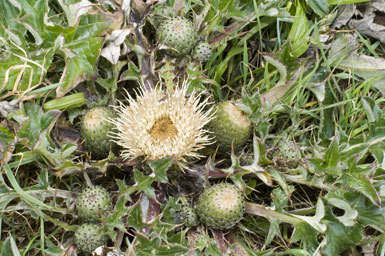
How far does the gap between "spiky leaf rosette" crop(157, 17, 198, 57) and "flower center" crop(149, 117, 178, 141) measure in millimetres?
652

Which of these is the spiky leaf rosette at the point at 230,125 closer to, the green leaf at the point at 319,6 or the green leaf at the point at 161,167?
the green leaf at the point at 161,167

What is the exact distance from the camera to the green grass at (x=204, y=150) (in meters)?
3.73

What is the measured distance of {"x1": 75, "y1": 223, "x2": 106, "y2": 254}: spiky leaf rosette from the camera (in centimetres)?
364

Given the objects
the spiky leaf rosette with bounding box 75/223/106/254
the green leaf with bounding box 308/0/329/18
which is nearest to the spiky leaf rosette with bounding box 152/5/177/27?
the green leaf with bounding box 308/0/329/18

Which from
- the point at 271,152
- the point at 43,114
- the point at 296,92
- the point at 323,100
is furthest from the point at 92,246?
the point at 323,100

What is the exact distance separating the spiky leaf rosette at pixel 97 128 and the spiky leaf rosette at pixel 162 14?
967 millimetres

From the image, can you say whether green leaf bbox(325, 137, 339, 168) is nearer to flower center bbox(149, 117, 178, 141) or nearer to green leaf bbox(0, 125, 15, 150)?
flower center bbox(149, 117, 178, 141)

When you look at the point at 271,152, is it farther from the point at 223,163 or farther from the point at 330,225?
the point at 330,225

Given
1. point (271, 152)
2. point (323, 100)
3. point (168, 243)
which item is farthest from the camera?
point (323, 100)

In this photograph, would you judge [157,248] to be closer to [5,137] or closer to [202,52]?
[5,137]

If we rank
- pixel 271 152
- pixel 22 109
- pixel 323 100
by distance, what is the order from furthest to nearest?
1. pixel 323 100
2. pixel 271 152
3. pixel 22 109

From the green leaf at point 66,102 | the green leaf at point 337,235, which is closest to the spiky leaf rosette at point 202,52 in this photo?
the green leaf at point 66,102

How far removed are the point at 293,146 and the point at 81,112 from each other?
182 cm

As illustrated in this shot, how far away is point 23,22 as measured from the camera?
3846 millimetres
